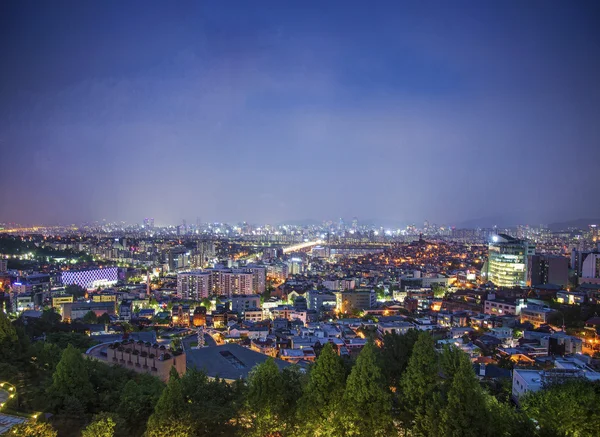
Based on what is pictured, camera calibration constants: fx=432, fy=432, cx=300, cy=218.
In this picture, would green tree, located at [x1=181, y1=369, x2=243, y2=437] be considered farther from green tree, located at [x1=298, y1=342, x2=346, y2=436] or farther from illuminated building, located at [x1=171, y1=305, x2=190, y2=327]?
illuminated building, located at [x1=171, y1=305, x2=190, y2=327]

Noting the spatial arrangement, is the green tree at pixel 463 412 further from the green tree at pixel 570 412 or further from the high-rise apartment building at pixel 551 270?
the high-rise apartment building at pixel 551 270

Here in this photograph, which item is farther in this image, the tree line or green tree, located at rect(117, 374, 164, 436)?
green tree, located at rect(117, 374, 164, 436)

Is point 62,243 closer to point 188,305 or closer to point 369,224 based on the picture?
point 188,305

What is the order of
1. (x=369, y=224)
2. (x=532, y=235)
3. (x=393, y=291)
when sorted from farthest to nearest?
(x=369, y=224), (x=532, y=235), (x=393, y=291)

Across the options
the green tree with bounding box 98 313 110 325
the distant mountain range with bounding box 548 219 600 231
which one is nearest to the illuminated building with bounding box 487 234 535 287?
the green tree with bounding box 98 313 110 325

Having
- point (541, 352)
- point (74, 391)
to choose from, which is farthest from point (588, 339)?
point (74, 391)

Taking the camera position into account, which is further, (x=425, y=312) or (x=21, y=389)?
(x=425, y=312)
